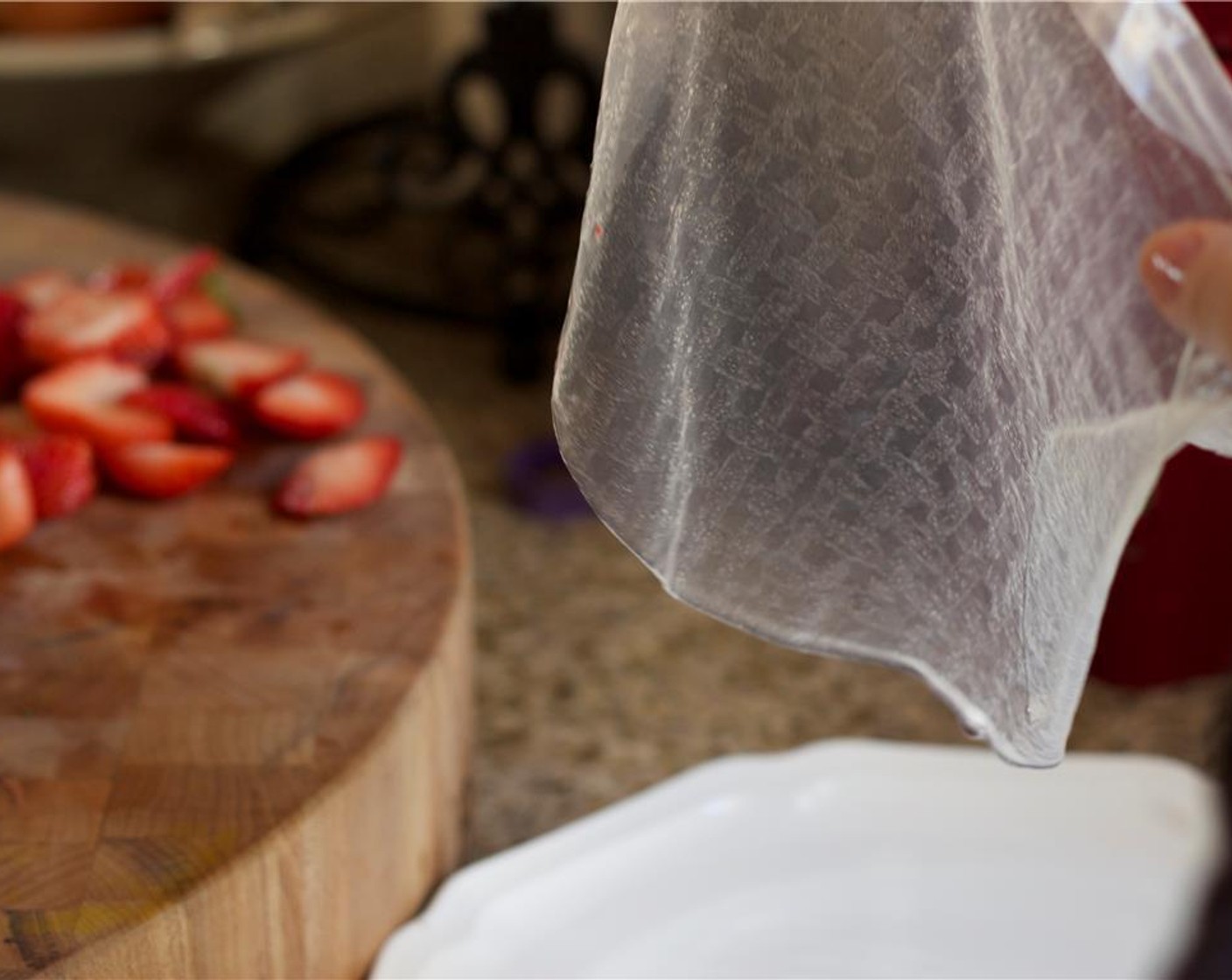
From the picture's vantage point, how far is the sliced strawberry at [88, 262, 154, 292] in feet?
3.25

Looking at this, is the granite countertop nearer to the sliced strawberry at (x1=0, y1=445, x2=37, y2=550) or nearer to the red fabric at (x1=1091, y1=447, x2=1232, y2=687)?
the red fabric at (x1=1091, y1=447, x2=1232, y2=687)

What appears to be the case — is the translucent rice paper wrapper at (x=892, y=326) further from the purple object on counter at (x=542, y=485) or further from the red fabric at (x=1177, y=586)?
the purple object on counter at (x=542, y=485)

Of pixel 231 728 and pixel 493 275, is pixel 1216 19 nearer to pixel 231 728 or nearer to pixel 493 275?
pixel 231 728

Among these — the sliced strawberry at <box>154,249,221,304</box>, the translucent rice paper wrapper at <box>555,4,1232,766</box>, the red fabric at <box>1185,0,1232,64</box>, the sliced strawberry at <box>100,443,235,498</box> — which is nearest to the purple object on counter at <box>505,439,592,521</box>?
the sliced strawberry at <box>154,249,221,304</box>

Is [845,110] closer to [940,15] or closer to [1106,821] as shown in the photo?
[940,15]

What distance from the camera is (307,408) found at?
0.88 metres

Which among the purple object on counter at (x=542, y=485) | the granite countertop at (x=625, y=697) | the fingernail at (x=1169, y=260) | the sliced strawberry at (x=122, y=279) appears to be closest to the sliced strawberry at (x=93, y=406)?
the sliced strawberry at (x=122, y=279)

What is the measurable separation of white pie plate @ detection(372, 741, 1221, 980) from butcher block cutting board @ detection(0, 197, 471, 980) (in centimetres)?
6

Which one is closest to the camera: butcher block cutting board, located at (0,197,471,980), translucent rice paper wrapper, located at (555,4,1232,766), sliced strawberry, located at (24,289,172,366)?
translucent rice paper wrapper, located at (555,4,1232,766)

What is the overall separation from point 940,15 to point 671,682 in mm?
669

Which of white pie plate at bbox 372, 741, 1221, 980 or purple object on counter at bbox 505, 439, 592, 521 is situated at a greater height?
white pie plate at bbox 372, 741, 1221, 980

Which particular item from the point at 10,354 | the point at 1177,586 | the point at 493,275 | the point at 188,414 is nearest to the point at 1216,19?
the point at 1177,586

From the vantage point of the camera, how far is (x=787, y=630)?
490 mm

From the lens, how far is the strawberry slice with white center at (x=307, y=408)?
88 centimetres
